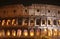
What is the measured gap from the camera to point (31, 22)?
21.7 ft

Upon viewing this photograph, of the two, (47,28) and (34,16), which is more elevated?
(34,16)

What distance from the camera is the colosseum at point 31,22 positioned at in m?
6.44

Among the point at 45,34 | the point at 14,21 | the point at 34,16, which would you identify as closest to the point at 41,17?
the point at 34,16

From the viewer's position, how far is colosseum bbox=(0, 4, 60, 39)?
6.44 m

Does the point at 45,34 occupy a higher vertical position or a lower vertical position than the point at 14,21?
lower

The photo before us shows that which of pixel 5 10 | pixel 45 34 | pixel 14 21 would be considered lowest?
pixel 45 34

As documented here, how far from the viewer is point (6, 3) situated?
665cm

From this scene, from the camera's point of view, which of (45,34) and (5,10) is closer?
(45,34)

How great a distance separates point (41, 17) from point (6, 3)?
62.5 inches

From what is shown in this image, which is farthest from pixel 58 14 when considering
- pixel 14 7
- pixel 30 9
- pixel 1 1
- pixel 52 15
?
pixel 1 1

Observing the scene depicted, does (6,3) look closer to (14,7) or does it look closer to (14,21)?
(14,7)

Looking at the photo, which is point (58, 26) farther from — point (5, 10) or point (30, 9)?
point (5, 10)

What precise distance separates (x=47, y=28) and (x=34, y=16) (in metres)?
0.73

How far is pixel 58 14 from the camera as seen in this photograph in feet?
22.1
